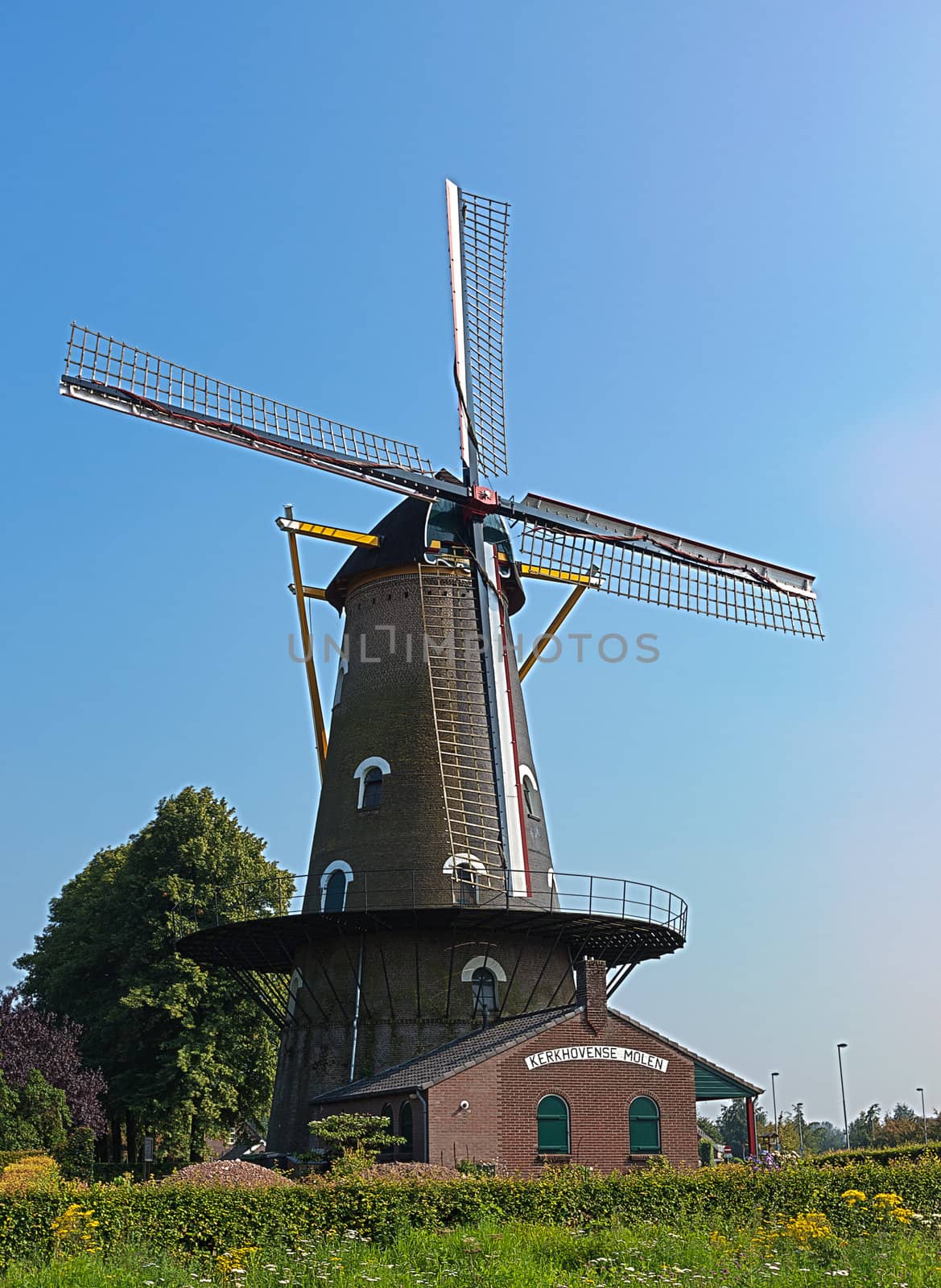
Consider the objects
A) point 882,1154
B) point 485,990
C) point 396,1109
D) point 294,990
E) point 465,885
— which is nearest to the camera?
point 396,1109

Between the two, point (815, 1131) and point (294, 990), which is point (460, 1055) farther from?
point (815, 1131)

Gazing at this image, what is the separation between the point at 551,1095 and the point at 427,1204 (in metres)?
6.76

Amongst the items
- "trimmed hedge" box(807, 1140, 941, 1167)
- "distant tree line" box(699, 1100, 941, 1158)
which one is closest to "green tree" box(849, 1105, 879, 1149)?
"distant tree line" box(699, 1100, 941, 1158)

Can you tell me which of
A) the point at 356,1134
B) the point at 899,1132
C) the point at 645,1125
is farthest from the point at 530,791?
the point at 899,1132

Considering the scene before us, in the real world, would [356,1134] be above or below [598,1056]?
below

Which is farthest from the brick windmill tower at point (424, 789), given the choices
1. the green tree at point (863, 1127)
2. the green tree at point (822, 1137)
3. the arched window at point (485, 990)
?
the green tree at point (863, 1127)

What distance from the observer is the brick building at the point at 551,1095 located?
2048 cm

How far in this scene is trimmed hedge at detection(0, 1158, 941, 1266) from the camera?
13.4 m

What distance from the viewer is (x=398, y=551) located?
86.1 feet

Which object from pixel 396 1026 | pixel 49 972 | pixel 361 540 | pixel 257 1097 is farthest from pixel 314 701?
pixel 49 972

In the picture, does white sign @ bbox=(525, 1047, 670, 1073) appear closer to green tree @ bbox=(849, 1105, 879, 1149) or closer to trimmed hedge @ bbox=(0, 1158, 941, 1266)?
trimmed hedge @ bbox=(0, 1158, 941, 1266)

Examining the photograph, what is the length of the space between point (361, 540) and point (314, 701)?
338 cm

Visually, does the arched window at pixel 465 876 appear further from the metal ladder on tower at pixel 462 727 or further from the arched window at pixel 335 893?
the arched window at pixel 335 893

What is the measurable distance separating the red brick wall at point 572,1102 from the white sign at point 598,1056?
6cm
